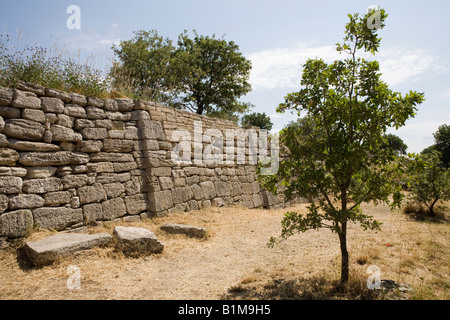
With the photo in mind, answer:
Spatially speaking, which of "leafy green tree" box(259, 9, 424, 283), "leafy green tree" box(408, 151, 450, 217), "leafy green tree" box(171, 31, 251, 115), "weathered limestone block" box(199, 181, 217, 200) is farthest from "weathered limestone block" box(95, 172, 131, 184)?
"leafy green tree" box(171, 31, 251, 115)

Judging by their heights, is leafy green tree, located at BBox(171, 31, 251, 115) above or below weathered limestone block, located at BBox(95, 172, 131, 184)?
above

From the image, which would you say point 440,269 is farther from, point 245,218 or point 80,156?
point 80,156

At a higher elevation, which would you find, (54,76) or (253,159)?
(54,76)

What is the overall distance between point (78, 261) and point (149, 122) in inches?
159

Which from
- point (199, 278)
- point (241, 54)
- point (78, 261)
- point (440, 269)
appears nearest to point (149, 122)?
point (78, 261)

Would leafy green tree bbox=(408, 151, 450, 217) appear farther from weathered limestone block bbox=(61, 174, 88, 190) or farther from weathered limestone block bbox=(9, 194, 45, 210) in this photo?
weathered limestone block bbox=(9, 194, 45, 210)

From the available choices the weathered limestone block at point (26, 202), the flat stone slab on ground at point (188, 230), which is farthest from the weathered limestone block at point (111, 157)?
the flat stone slab on ground at point (188, 230)

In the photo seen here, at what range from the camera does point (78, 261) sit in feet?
15.2

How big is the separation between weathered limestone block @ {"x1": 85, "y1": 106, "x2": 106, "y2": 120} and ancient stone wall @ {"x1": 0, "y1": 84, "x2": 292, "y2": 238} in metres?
0.01

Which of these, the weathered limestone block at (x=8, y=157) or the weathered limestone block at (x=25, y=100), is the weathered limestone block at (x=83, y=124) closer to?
the weathered limestone block at (x=25, y=100)

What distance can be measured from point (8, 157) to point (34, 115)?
0.93m

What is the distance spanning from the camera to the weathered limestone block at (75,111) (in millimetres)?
6090

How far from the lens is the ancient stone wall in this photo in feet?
17.0
